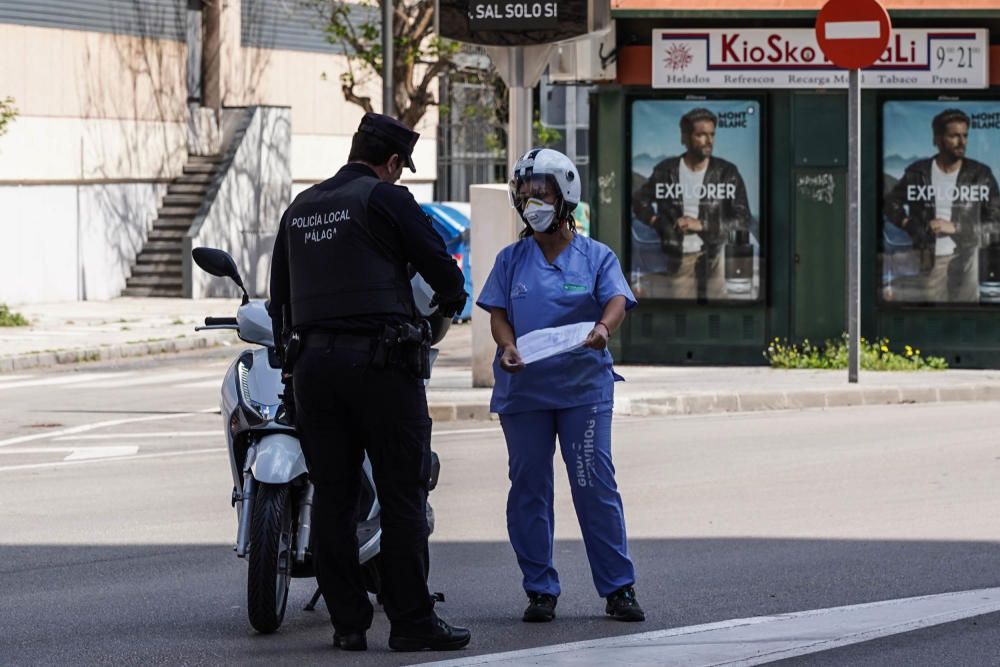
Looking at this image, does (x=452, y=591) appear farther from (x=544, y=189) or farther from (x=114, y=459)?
(x=114, y=459)

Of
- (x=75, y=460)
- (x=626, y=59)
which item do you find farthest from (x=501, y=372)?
(x=626, y=59)

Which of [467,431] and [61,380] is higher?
[61,380]

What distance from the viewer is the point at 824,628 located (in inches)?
265

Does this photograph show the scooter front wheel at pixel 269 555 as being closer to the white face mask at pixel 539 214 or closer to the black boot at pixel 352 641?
the black boot at pixel 352 641

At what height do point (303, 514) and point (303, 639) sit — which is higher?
point (303, 514)

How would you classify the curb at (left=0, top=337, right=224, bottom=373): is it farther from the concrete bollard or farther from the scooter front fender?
the scooter front fender

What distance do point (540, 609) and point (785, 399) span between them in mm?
8895

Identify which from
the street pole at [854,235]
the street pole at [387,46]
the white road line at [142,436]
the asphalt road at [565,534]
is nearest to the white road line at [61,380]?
the asphalt road at [565,534]

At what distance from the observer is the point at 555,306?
718 cm

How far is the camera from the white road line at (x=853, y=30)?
1616cm

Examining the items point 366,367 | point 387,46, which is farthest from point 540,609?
point 387,46

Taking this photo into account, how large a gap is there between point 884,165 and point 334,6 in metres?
17.5

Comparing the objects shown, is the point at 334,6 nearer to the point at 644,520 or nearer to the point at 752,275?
the point at 752,275

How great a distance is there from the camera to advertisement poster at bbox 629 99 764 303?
1894cm
